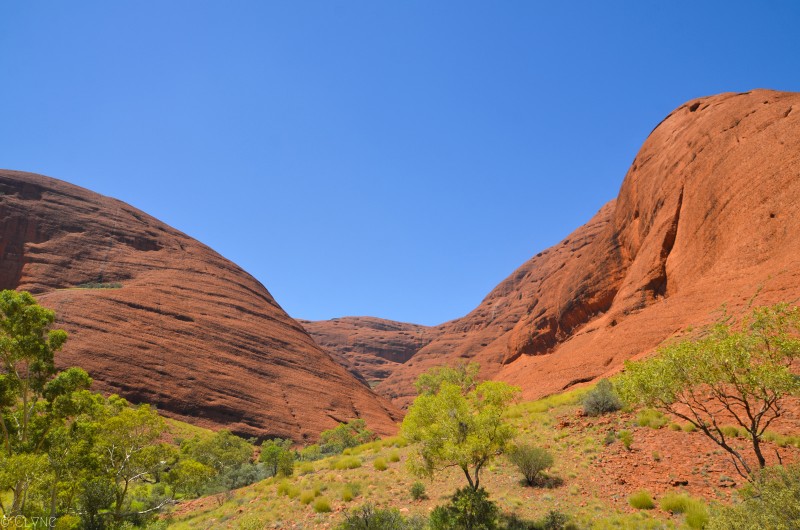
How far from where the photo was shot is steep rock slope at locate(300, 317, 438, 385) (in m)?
123

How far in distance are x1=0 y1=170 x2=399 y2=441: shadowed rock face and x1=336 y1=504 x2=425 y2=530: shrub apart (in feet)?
123

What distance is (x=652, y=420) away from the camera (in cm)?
1500

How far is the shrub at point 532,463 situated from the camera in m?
13.5

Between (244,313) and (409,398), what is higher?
(244,313)

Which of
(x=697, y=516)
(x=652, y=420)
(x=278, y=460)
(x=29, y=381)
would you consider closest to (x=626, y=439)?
(x=652, y=420)

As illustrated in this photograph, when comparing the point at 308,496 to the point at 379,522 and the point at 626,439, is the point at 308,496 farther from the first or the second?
the point at 626,439

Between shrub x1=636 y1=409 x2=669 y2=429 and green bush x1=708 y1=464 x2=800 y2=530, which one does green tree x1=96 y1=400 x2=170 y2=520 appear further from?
shrub x1=636 y1=409 x2=669 y2=429

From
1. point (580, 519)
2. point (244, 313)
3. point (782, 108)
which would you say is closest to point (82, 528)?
point (580, 519)

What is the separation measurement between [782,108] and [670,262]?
13087 mm

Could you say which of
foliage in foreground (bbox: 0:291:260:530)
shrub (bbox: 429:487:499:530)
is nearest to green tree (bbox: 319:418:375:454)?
foliage in foreground (bbox: 0:291:260:530)

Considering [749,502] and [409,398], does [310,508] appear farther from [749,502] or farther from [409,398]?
[409,398]

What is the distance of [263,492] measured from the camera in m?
18.1

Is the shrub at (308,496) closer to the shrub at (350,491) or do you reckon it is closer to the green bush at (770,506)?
the shrub at (350,491)

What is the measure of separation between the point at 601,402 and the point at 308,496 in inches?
504
